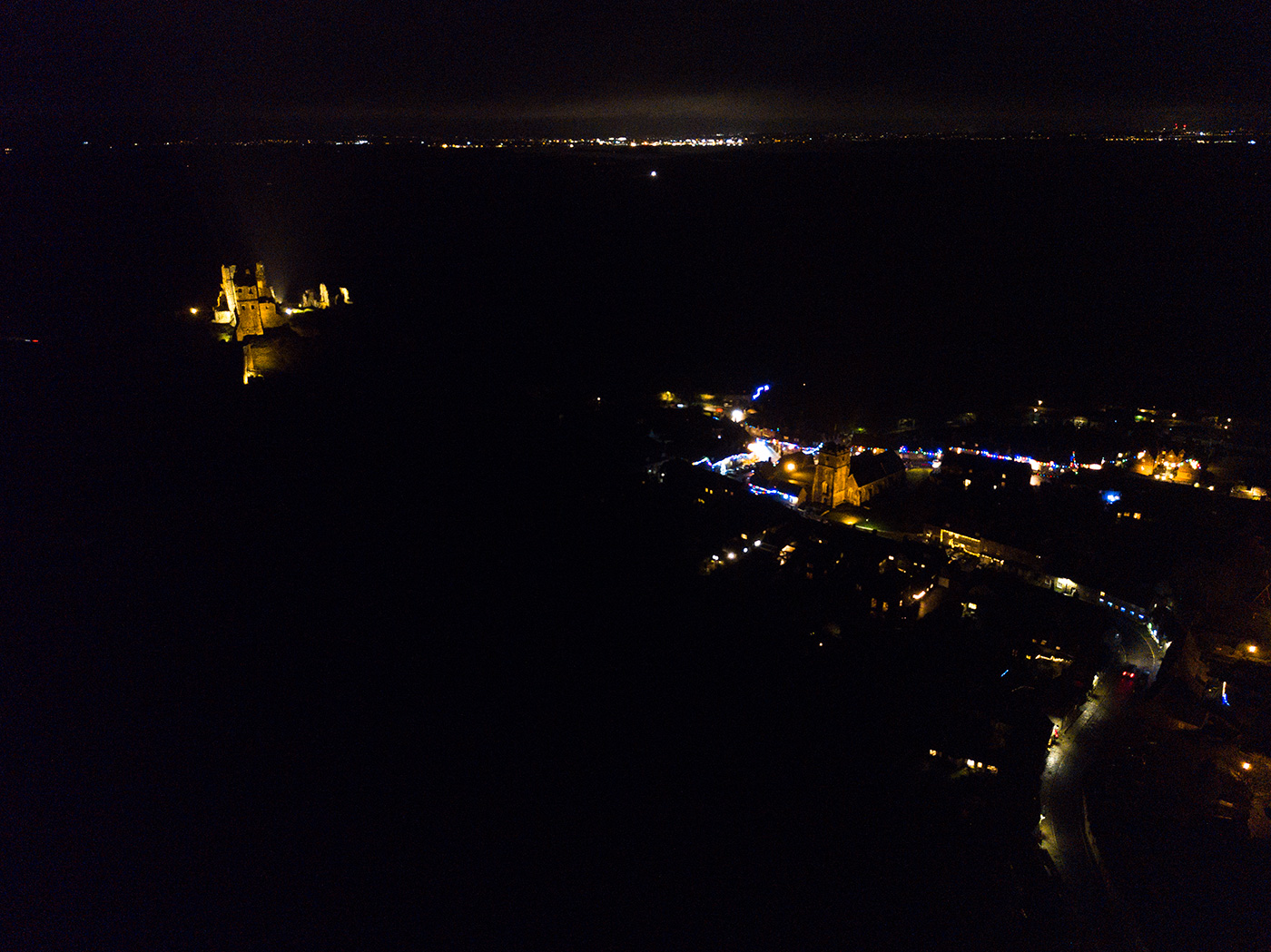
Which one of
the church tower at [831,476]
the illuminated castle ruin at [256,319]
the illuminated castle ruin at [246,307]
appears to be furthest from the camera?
the church tower at [831,476]

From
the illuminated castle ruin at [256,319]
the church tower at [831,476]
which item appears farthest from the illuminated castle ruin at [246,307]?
the church tower at [831,476]

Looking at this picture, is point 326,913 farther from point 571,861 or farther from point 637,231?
point 637,231

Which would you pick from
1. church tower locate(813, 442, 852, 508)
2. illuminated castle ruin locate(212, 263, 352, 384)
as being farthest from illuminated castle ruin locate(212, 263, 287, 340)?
church tower locate(813, 442, 852, 508)

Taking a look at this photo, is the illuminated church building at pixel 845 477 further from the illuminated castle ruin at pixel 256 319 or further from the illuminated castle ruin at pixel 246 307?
the illuminated castle ruin at pixel 246 307

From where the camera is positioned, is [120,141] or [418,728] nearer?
[418,728]

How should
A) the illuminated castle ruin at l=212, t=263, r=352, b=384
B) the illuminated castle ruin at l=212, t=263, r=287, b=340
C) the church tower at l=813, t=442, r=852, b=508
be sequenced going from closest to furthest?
the illuminated castle ruin at l=212, t=263, r=352, b=384 → the illuminated castle ruin at l=212, t=263, r=287, b=340 → the church tower at l=813, t=442, r=852, b=508

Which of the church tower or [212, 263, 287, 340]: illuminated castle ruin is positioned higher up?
[212, 263, 287, 340]: illuminated castle ruin

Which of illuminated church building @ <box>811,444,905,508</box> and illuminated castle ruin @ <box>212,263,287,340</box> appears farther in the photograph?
illuminated church building @ <box>811,444,905,508</box>

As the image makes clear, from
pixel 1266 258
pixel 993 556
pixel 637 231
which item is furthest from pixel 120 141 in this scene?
pixel 1266 258

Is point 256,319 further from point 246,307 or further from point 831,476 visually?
point 831,476

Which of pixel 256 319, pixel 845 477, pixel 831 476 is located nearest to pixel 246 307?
pixel 256 319

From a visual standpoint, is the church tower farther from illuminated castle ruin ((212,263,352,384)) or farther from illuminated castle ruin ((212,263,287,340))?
illuminated castle ruin ((212,263,287,340))
